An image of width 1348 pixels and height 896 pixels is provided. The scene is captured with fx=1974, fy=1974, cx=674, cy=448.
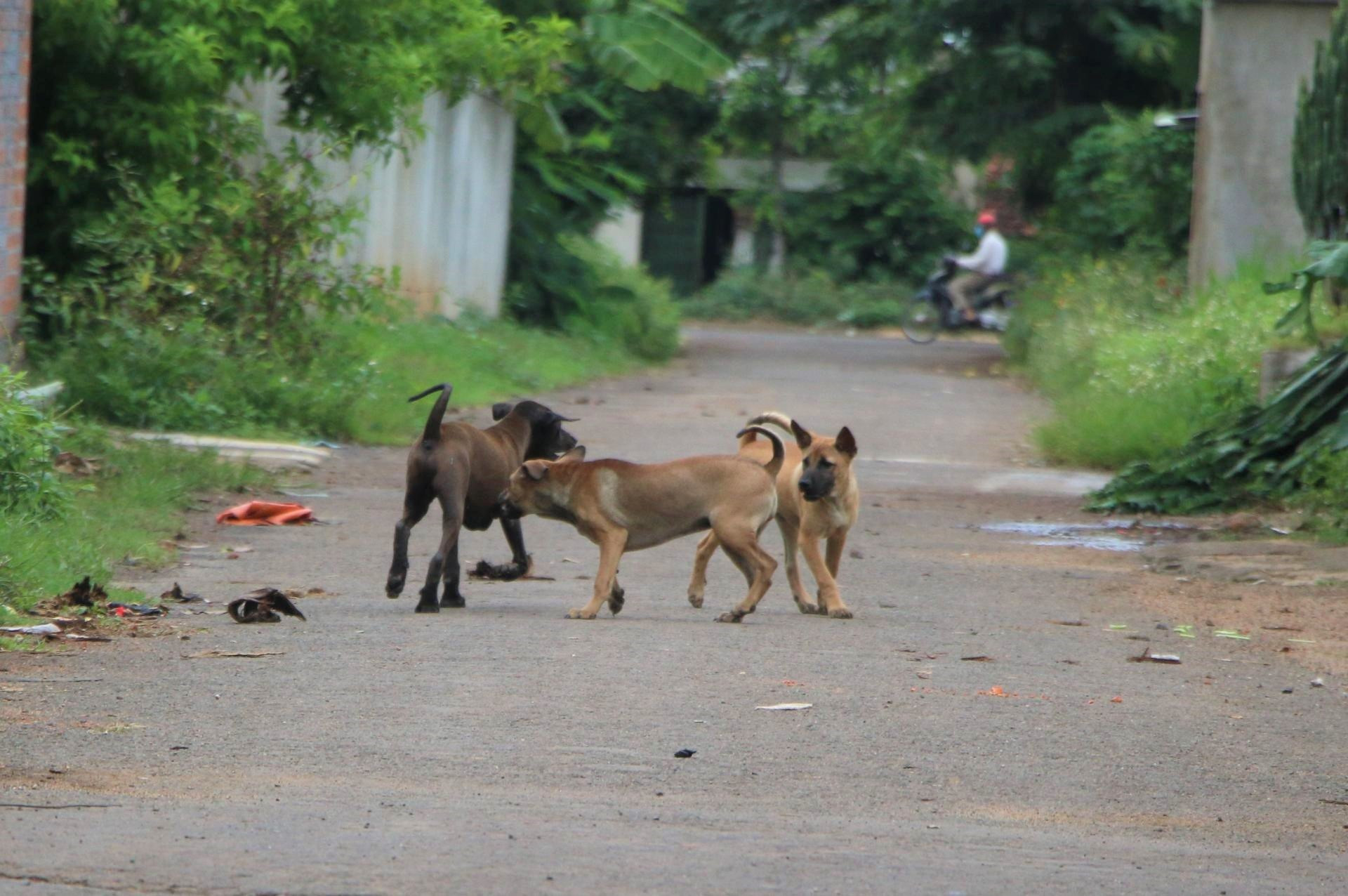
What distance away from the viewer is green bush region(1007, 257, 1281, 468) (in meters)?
15.9

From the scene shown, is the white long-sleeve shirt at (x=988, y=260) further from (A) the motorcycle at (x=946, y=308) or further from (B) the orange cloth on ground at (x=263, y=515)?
(B) the orange cloth on ground at (x=263, y=515)

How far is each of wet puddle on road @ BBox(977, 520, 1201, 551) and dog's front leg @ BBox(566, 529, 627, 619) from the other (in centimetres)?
428

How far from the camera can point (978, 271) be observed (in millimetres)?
35625

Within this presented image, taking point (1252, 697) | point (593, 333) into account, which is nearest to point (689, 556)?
point (1252, 697)

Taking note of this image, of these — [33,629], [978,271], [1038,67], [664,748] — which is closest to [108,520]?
[33,629]

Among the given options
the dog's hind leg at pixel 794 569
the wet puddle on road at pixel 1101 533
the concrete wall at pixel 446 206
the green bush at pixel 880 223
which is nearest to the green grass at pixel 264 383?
the concrete wall at pixel 446 206

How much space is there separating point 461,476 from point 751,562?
1348 mm

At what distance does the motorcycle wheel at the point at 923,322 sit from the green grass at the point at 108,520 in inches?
939

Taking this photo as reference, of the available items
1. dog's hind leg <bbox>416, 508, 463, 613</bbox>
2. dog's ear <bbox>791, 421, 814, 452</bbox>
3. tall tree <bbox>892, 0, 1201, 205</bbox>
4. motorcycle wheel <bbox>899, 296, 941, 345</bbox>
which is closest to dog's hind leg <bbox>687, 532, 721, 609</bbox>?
dog's ear <bbox>791, 421, 814, 452</bbox>

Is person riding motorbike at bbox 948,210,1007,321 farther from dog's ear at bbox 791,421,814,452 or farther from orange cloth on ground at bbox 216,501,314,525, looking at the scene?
dog's ear at bbox 791,421,814,452

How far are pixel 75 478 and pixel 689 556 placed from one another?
364cm

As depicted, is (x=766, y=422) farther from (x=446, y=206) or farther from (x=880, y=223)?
(x=880, y=223)

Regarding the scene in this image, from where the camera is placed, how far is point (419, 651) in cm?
760

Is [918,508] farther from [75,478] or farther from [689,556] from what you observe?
[75,478]
